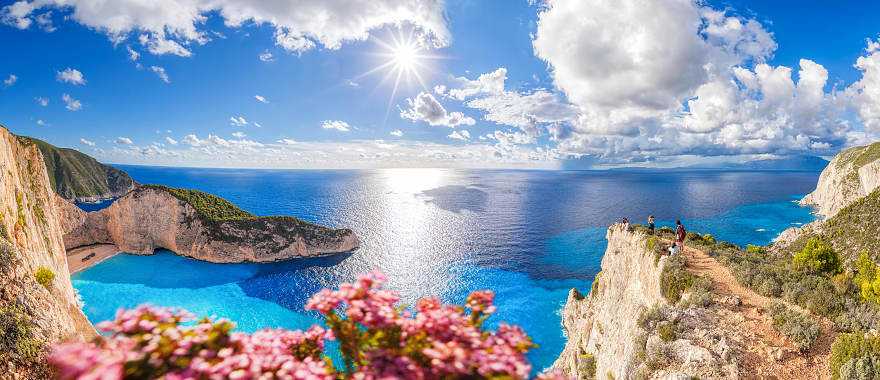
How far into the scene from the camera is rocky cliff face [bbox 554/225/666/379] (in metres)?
20.1

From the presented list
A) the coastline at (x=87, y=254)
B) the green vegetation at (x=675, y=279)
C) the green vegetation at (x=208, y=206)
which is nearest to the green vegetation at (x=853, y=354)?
the green vegetation at (x=675, y=279)

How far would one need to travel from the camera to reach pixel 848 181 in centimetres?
10869

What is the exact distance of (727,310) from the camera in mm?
17062

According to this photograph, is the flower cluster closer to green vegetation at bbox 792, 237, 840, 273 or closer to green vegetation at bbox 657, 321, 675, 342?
green vegetation at bbox 657, 321, 675, 342

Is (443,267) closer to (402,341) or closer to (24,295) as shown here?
(24,295)

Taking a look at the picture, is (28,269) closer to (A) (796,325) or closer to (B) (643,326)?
(B) (643,326)

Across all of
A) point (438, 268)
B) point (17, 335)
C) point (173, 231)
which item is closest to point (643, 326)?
point (17, 335)

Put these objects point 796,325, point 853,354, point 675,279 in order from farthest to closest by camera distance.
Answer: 1. point 675,279
2. point 796,325
3. point 853,354

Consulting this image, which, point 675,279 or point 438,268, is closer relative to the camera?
point 675,279

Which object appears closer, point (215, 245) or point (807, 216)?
point (215, 245)

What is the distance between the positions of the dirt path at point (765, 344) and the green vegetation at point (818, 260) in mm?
6558

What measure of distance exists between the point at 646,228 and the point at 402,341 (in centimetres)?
3618

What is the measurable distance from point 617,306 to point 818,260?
12917 millimetres

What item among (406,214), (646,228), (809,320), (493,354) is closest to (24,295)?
(493,354)
